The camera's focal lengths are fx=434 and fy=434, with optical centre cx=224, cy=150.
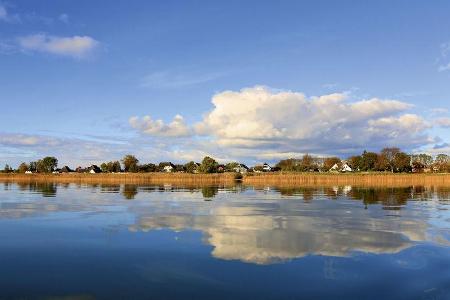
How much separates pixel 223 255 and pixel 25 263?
18.0 ft

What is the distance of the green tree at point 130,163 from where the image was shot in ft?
555

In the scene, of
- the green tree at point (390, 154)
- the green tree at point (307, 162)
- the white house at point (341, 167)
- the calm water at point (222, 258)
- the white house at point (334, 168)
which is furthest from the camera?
the white house at point (334, 168)

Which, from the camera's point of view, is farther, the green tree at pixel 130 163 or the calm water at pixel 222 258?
the green tree at pixel 130 163

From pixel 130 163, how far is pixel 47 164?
43.5 meters

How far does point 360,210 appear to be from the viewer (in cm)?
2755

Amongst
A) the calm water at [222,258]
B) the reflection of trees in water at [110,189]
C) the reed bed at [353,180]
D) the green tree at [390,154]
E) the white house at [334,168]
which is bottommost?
the calm water at [222,258]

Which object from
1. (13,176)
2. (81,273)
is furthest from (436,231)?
(13,176)

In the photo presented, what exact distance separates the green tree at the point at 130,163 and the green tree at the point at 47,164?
3850 cm

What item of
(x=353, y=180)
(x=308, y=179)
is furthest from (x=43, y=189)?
(x=353, y=180)

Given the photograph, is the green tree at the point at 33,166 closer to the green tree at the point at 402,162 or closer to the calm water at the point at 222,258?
the green tree at the point at 402,162

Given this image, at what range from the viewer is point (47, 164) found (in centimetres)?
18812

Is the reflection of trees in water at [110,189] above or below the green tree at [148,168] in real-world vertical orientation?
below

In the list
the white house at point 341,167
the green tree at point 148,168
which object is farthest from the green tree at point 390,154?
the green tree at point 148,168

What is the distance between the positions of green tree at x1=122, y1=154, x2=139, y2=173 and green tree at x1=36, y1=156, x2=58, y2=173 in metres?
38.5
